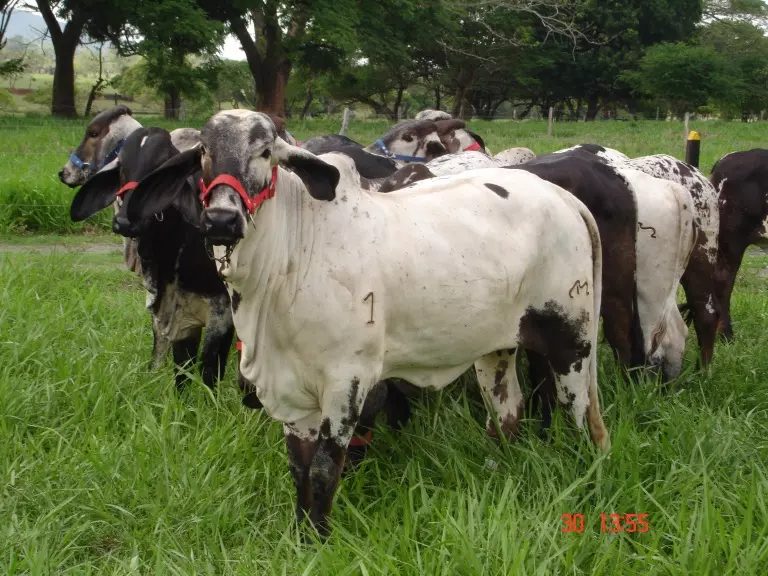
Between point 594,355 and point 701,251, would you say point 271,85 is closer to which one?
point 701,251

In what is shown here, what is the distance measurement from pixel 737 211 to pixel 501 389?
275cm

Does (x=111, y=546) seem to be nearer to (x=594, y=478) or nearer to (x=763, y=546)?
(x=594, y=478)

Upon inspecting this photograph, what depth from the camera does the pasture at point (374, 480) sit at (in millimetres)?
2881

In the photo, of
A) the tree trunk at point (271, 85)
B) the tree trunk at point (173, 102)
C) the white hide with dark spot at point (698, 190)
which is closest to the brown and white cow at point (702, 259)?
the white hide with dark spot at point (698, 190)

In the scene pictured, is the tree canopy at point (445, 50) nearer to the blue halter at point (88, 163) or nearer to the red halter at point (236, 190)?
the blue halter at point (88, 163)

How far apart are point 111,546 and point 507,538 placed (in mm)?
1403

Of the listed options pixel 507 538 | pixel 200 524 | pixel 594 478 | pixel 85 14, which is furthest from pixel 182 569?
pixel 85 14

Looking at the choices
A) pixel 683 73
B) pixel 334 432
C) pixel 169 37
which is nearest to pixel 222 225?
pixel 334 432

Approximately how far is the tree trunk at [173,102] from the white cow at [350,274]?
22.2 meters

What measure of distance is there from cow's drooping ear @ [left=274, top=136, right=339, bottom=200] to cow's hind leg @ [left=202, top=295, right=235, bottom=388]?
1.60 metres

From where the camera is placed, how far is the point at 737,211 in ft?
19.2

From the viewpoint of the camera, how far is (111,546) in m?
3.26

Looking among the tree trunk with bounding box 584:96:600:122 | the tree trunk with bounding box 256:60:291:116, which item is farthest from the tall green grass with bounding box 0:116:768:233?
the tree trunk with bounding box 584:96:600:122

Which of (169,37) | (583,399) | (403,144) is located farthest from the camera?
(169,37)
